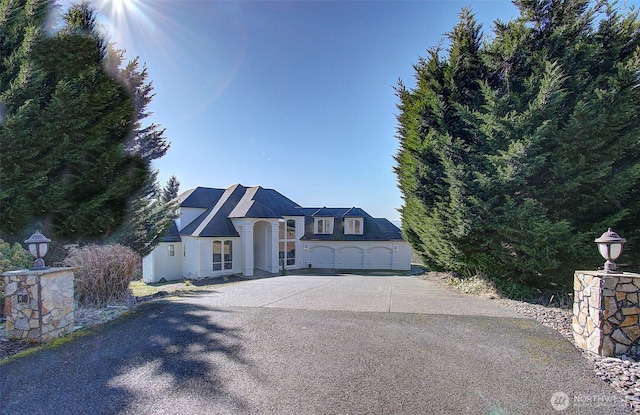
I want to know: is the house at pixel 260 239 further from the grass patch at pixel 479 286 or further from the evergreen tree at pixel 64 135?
the grass patch at pixel 479 286

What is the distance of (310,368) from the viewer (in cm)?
367

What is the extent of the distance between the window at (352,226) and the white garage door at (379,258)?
1.97 meters

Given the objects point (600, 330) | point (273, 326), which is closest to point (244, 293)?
point (273, 326)

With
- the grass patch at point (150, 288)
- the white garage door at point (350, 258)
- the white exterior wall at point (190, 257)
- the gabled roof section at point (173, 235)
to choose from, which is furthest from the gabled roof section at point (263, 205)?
the grass patch at point (150, 288)

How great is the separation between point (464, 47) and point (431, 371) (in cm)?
866

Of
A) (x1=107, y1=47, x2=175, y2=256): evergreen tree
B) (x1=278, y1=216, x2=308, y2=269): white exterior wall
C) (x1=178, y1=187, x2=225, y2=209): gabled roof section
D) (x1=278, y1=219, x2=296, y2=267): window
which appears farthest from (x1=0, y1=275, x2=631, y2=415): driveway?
(x1=178, y1=187, x2=225, y2=209): gabled roof section

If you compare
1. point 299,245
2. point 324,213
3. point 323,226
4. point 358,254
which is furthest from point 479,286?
point 324,213

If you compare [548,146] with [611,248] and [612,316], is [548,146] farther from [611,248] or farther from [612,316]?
[612,316]

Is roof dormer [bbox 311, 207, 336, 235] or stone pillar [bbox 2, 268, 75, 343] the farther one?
roof dormer [bbox 311, 207, 336, 235]

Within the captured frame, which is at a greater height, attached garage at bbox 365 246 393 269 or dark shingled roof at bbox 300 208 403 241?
dark shingled roof at bbox 300 208 403 241

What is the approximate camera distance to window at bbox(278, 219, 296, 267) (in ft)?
76.5

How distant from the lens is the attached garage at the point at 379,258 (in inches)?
991

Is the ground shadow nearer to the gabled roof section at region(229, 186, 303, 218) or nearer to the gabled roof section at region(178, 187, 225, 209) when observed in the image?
the gabled roof section at region(229, 186, 303, 218)

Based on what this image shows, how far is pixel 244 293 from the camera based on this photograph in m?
8.14
